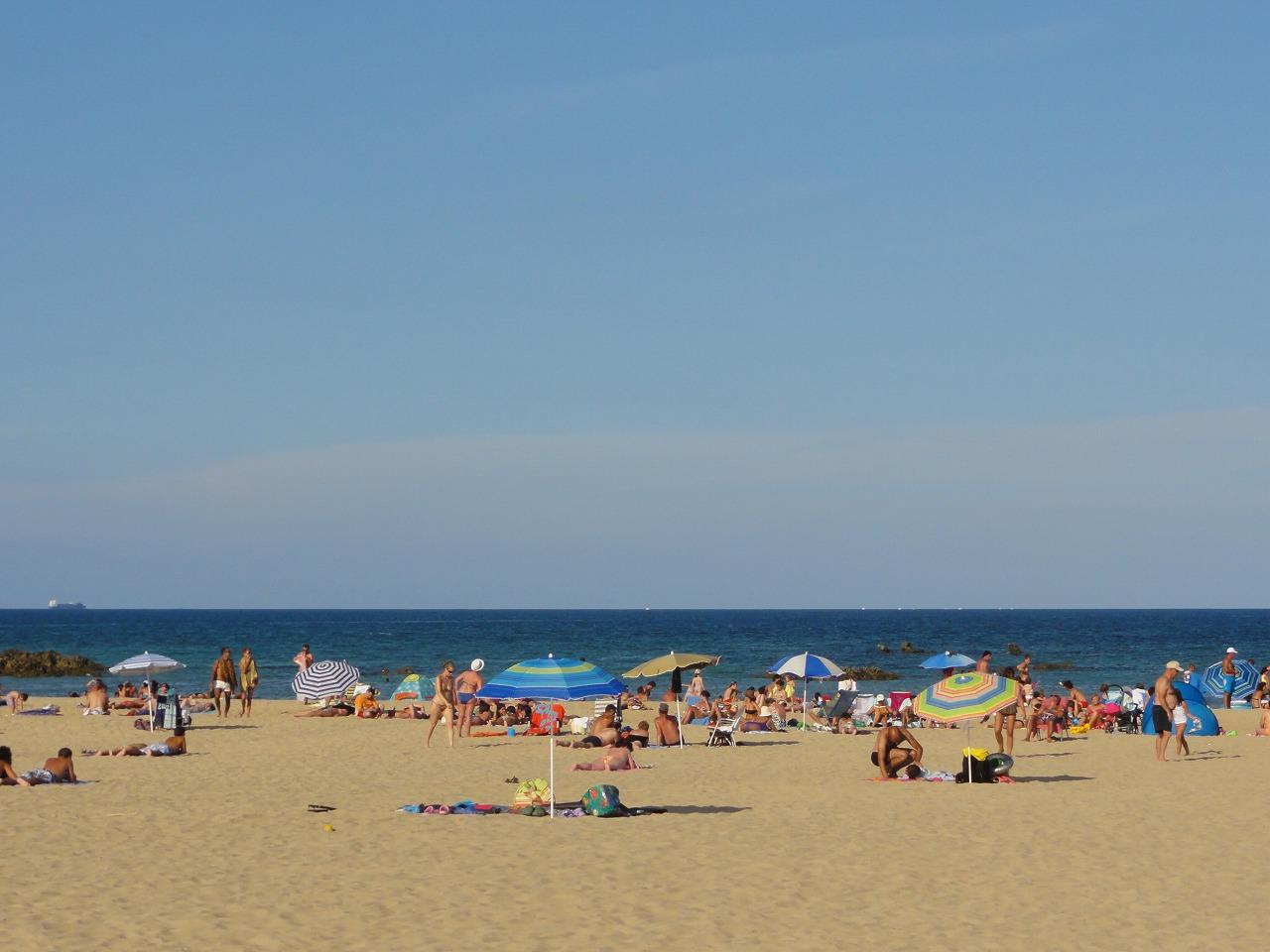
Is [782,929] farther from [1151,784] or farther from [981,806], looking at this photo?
[1151,784]

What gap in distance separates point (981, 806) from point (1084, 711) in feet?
46.9

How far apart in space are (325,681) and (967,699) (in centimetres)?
1627

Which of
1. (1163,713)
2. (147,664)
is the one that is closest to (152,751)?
(147,664)

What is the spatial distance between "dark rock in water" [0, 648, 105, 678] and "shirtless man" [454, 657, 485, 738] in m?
40.1

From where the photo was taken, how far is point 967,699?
60.4 ft

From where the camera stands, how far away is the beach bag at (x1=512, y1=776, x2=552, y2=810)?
52.0 feet

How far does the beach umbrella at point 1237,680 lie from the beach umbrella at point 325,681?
20.6 metres

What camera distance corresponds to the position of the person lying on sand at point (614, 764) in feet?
66.2

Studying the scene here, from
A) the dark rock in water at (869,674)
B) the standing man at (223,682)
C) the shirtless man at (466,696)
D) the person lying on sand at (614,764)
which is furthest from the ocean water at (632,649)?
the person lying on sand at (614,764)

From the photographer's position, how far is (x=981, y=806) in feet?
55.1

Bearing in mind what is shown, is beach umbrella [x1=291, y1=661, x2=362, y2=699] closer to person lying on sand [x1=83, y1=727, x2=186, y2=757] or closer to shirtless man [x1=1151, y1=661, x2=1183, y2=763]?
person lying on sand [x1=83, y1=727, x2=186, y2=757]

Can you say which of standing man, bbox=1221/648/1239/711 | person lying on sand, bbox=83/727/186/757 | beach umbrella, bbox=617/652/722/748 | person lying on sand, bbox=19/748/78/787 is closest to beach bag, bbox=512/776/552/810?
person lying on sand, bbox=19/748/78/787

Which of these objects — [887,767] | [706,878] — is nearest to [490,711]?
[887,767]

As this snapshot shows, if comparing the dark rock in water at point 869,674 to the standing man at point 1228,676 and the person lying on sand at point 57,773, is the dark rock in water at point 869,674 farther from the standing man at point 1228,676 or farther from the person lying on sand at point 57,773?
the person lying on sand at point 57,773
